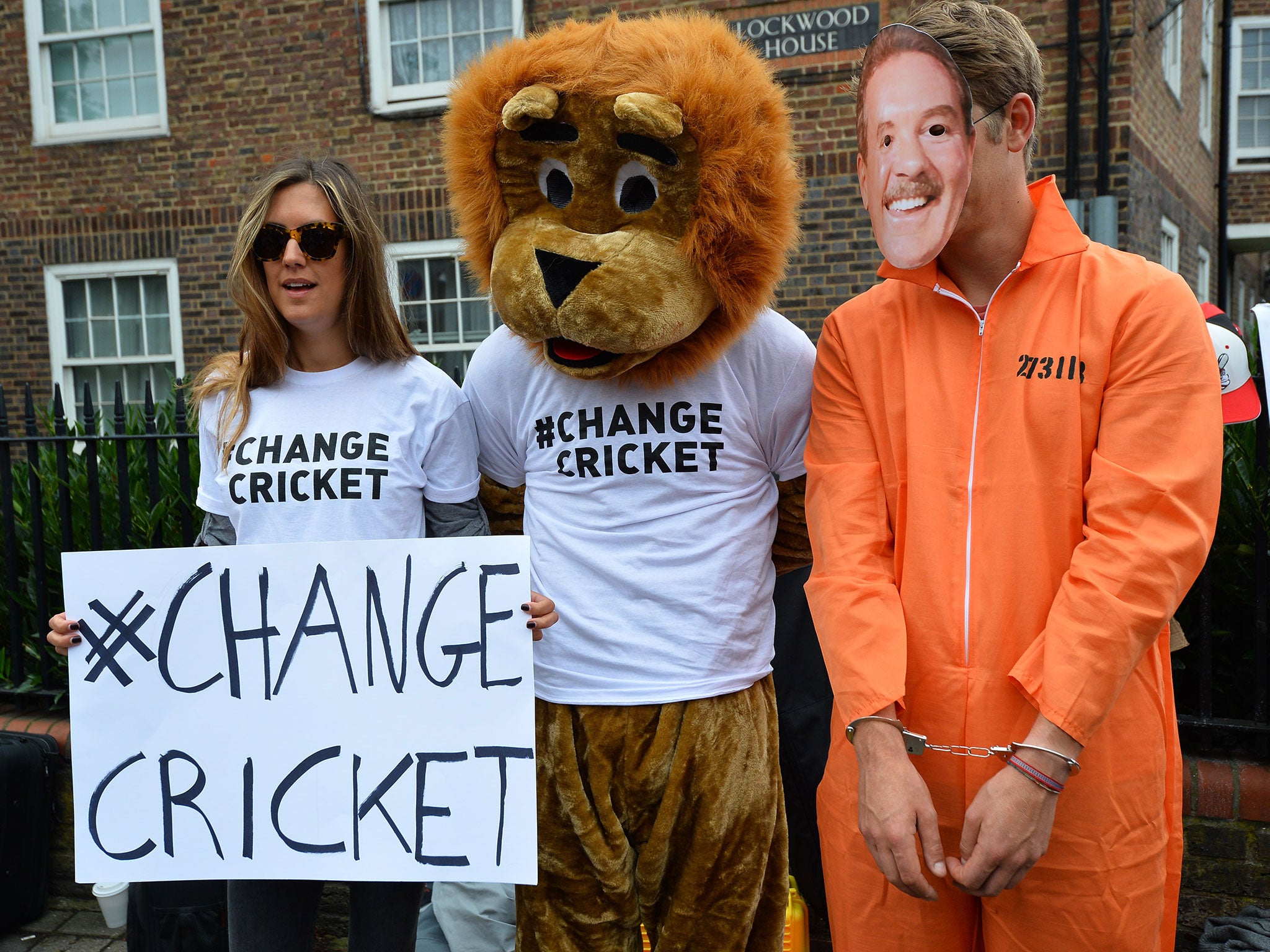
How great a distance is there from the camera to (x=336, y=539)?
1951 mm

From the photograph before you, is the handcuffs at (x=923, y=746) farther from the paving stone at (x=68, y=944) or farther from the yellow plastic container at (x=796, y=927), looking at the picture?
the paving stone at (x=68, y=944)

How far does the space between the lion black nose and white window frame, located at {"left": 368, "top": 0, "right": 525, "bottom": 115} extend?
753 centimetres

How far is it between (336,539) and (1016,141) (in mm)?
1399

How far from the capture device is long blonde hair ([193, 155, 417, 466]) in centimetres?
202

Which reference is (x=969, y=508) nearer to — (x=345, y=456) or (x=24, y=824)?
(x=345, y=456)

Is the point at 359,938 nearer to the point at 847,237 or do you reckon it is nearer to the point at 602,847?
the point at 602,847

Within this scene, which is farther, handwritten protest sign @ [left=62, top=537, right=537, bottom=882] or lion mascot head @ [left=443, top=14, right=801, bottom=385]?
handwritten protest sign @ [left=62, top=537, right=537, bottom=882]

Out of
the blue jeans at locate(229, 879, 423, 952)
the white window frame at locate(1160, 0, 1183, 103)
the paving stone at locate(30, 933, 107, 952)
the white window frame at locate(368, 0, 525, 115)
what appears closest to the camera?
the blue jeans at locate(229, 879, 423, 952)

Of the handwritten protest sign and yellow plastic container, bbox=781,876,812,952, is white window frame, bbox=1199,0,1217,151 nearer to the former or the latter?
yellow plastic container, bbox=781,876,812,952

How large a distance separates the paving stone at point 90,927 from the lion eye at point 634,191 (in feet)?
9.68

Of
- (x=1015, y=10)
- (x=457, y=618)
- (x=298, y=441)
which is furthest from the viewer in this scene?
(x=1015, y=10)

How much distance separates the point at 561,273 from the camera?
1733 mm

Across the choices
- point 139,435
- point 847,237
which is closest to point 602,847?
point 139,435

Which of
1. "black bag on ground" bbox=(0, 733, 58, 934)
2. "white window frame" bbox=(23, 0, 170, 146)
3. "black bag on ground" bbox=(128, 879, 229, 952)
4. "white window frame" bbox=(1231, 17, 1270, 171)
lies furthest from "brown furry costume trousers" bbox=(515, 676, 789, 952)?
"white window frame" bbox=(1231, 17, 1270, 171)
